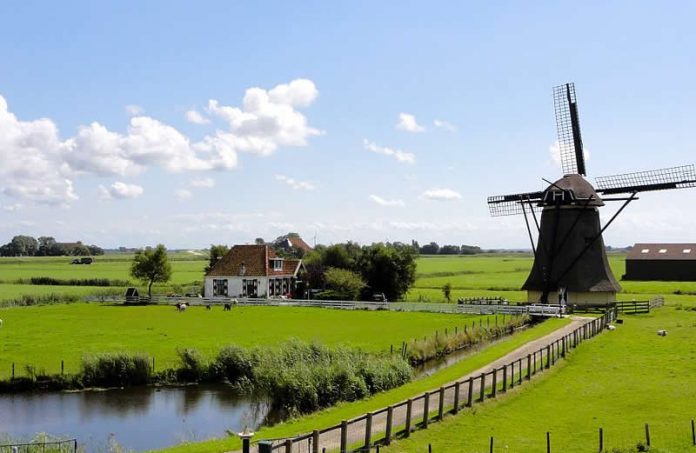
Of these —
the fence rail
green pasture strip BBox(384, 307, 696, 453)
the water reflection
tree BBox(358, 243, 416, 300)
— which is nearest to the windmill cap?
tree BBox(358, 243, 416, 300)

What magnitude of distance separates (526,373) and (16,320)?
133 ft

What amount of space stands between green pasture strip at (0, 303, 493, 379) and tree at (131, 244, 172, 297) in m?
11.6

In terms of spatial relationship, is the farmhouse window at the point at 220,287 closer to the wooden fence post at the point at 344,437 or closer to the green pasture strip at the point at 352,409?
the green pasture strip at the point at 352,409

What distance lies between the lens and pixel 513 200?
5956 cm

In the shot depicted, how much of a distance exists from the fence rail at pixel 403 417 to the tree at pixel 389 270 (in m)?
41.9

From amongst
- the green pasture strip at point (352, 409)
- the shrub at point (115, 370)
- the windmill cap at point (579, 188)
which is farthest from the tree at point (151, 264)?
the green pasture strip at point (352, 409)

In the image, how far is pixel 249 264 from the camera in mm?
76312

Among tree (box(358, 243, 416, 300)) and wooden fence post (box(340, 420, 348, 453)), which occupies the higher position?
tree (box(358, 243, 416, 300))

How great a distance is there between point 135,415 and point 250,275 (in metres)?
48.8

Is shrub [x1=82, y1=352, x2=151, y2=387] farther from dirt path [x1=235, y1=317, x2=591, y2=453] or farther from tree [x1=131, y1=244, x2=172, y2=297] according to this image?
tree [x1=131, y1=244, x2=172, y2=297]

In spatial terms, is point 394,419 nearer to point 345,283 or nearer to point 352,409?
point 352,409

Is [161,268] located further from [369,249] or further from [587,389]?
[587,389]

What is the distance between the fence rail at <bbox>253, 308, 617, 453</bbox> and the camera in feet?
54.3

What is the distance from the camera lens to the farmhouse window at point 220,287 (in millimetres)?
76125
